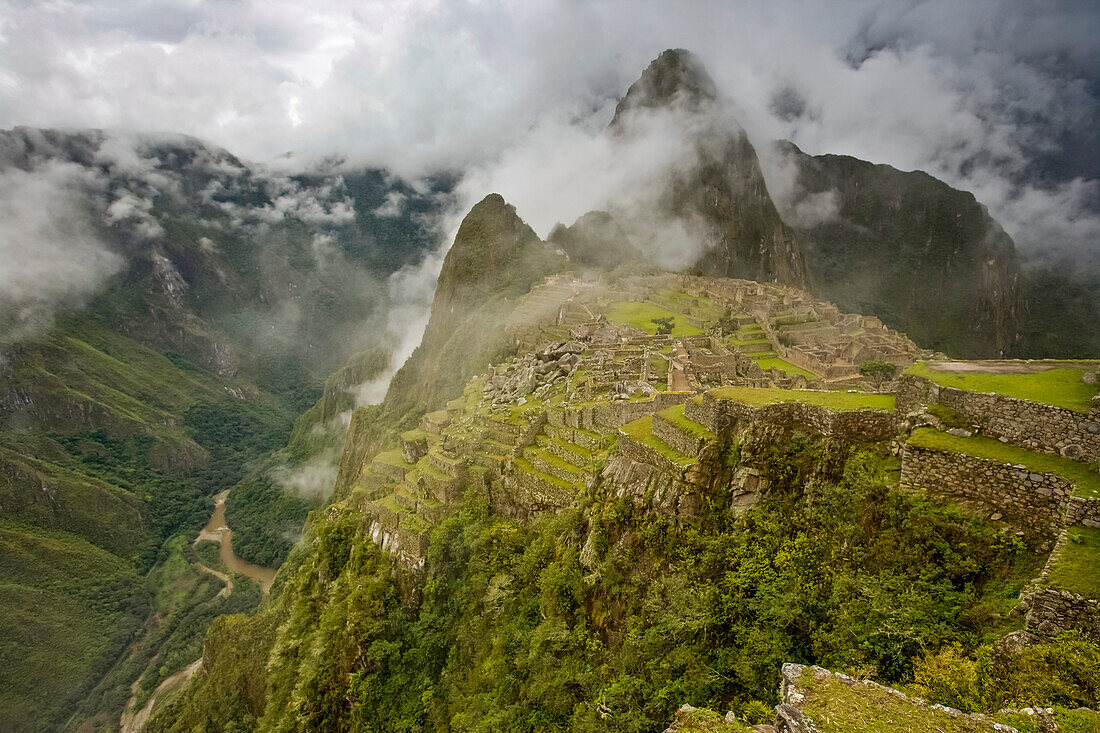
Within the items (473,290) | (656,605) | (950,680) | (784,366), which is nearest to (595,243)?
(473,290)

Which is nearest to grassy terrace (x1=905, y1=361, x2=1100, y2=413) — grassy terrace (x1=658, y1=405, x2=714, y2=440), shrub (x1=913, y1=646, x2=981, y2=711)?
shrub (x1=913, y1=646, x2=981, y2=711)

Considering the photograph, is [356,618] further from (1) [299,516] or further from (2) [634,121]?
(2) [634,121]

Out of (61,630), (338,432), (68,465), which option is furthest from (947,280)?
(68,465)

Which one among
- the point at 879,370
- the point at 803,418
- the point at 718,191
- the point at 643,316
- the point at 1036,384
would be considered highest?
the point at 718,191

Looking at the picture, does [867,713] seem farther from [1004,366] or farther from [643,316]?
[643,316]

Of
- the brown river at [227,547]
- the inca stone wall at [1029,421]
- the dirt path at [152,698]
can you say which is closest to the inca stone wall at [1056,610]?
the inca stone wall at [1029,421]

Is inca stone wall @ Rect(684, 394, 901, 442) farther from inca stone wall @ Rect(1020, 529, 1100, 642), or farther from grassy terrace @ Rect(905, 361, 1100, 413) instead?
inca stone wall @ Rect(1020, 529, 1100, 642)

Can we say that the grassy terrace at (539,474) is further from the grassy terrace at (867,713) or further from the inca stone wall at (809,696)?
the grassy terrace at (867,713)
